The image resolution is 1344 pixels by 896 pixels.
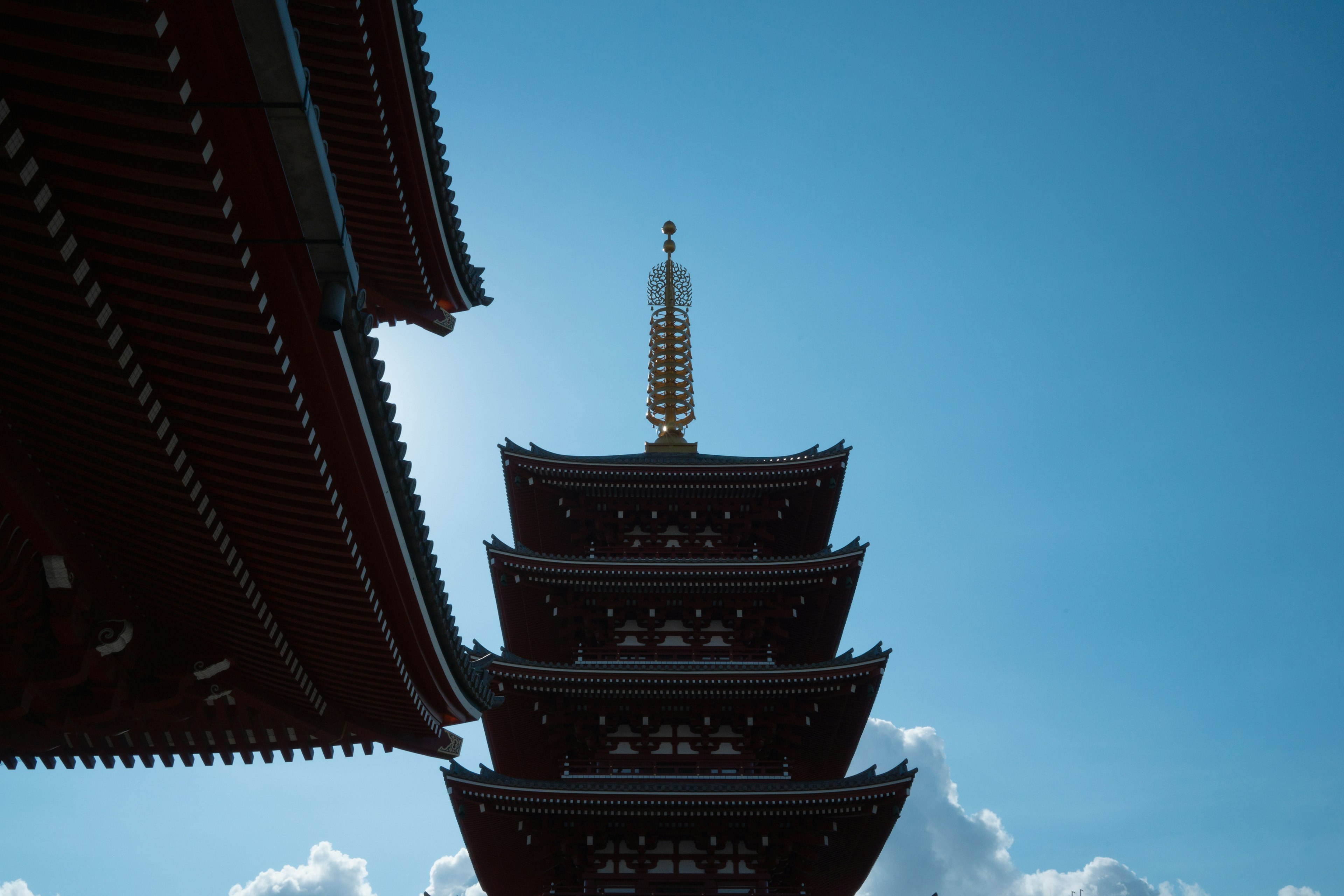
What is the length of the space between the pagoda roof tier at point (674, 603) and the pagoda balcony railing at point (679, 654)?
0.03m

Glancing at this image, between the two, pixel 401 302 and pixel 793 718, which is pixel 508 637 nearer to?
pixel 793 718

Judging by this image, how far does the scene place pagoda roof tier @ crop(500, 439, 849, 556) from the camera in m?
24.0

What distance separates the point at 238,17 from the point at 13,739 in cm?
699

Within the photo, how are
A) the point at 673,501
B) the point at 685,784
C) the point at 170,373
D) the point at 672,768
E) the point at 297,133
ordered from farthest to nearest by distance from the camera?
the point at 673,501, the point at 672,768, the point at 685,784, the point at 170,373, the point at 297,133

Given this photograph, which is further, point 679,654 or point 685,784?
point 679,654

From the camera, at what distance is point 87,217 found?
19.0 feet

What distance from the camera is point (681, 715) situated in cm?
2152

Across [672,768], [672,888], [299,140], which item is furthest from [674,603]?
[299,140]

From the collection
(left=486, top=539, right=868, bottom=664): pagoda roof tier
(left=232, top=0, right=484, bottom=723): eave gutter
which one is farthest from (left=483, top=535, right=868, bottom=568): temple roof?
(left=232, top=0, right=484, bottom=723): eave gutter

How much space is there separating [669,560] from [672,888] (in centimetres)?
678

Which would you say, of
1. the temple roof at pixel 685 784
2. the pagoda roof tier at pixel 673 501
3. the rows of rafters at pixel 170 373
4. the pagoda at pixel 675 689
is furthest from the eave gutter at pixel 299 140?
the pagoda roof tier at pixel 673 501

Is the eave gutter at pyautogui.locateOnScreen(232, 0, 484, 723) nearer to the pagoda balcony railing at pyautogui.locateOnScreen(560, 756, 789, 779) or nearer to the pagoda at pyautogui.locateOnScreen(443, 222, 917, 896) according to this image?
the pagoda at pyautogui.locateOnScreen(443, 222, 917, 896)

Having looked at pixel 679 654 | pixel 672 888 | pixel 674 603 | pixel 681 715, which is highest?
pixel 674 603

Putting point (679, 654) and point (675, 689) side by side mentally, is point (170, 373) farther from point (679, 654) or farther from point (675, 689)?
point (679, 654)
